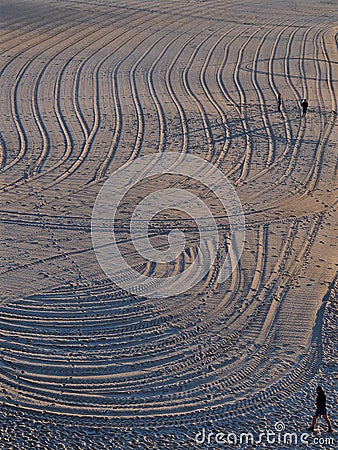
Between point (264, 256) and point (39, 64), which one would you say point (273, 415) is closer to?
point (264, 256)

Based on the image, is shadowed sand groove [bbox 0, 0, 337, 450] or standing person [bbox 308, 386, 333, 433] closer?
standing person [bbox 308, 386, 333, 433]

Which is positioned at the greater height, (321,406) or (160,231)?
(160,231)

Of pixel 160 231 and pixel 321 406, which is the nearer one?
pixel 321 406

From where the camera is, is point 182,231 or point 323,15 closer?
point 182,231

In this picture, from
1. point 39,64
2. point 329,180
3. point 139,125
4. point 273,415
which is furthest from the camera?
point 39,64

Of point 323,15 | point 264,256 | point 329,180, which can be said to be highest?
point 323,15

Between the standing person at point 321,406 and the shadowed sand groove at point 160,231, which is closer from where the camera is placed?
the standing person at point 321,406

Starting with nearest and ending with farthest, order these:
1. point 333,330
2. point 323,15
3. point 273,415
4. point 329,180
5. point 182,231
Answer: point 273,415 < point 333,330 < point 182,231 < point 329,180 < point 323,15

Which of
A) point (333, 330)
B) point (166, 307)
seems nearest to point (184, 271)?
point (166, 307)
